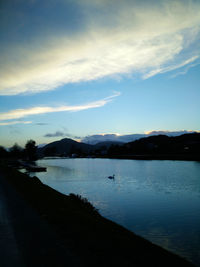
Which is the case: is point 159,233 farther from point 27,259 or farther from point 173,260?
point 27,259

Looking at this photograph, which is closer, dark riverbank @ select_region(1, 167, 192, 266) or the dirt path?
the dirt path

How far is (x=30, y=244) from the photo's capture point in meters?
8.73

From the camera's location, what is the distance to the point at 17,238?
9375mm

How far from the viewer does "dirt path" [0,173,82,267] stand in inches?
288

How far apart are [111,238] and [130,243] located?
0.95m

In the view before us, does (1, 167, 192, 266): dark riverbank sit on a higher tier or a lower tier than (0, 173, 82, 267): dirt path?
lower

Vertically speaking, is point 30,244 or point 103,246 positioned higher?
point 30,244

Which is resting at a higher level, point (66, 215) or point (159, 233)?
point (66, 215)

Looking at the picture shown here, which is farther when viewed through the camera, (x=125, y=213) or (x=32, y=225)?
(x=125, y=213)

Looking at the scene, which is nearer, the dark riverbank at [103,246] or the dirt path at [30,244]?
the dirt path at [30,244]

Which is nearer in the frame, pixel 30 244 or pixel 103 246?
pixel 30 244

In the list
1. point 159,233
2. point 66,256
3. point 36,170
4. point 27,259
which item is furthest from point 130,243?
point 36,170

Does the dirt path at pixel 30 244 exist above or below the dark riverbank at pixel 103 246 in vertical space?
above

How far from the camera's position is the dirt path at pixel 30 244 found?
732 cm
